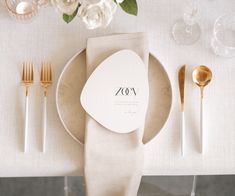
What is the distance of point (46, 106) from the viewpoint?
0.85m

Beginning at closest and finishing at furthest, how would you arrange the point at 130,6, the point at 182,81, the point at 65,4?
the point at 65,4 < the point at 130,6 < the point at 182,81

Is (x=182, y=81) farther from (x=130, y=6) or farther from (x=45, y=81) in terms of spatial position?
(x=45, y=81)

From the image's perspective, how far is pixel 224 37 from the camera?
877 mm

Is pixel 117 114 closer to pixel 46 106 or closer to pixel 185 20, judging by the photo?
pixel 46 106

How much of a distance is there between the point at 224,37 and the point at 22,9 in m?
0.53

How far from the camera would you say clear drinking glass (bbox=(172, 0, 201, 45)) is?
87 cm

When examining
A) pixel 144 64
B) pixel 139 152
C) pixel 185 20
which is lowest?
pixel 139 152

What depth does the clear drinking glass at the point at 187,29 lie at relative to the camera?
87 cm

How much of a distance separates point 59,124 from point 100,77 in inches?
6.3

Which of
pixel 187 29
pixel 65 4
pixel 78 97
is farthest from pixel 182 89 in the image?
pixel 65 4

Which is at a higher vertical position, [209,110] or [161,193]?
[209,110]

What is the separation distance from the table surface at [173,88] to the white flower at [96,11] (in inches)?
8.1

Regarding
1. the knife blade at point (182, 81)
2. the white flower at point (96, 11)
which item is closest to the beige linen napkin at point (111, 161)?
the knife blade at point (182, 81)

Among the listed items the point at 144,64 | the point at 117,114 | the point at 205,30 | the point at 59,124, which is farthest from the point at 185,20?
the point at 59,124
